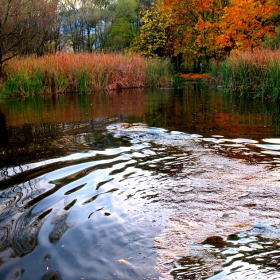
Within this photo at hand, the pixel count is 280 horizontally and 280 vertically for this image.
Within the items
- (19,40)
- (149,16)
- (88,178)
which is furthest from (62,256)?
(149,16)

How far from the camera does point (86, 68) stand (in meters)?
14.7

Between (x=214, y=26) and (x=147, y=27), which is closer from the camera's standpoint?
(x=214, y=26)

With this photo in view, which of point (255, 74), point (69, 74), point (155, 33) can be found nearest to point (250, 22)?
point (155, 33)

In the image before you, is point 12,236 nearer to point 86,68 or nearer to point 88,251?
point 88,251

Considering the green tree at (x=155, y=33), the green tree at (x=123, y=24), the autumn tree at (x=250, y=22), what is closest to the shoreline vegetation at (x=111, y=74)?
the autumn tree at (x=250, y=22)

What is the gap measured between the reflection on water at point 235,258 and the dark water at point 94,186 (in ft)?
0.26

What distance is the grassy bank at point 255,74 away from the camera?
966cm

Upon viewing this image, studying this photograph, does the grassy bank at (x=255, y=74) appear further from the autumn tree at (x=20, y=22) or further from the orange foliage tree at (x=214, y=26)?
the autumn tree at (x=20, y=22)

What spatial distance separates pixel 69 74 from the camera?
14.7 m

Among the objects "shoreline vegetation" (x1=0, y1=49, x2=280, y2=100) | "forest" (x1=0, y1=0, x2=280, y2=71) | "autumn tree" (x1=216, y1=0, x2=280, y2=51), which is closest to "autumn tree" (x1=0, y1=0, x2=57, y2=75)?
"forest" (x1=0, y1=0, x2=280, y2=71)

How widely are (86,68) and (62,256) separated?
13.6 meters

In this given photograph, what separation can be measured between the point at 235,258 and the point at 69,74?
1392 centimetres

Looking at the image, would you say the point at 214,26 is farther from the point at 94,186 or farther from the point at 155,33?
the point at 94,186

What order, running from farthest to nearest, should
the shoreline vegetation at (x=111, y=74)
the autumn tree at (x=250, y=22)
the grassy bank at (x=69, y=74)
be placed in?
the autumn tree at (x=250, y=22)
the grassy bank at (x=69, y=74)
the shoreline vegetation at (x=111, y=74)
